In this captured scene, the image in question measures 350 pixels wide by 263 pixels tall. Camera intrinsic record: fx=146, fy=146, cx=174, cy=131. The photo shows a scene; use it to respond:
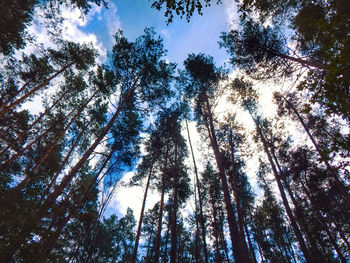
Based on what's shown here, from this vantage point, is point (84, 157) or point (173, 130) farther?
point (173, 130)

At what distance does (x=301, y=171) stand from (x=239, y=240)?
44.5 ft

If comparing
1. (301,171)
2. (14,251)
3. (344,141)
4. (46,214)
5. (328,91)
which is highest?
(301,171)

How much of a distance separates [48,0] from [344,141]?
11.8 meters

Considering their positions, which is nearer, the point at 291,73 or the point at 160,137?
the point at 291,73

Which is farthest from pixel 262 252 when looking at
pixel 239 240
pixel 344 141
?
pixel 344 141

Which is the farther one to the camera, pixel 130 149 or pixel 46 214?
pixel 130 149

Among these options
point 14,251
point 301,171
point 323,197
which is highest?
point 301,171

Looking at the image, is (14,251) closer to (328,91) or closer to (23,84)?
(328,91)

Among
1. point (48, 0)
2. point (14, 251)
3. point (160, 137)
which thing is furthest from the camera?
point (160, 137)

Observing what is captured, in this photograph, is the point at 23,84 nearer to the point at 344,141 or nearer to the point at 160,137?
the point at 160,137

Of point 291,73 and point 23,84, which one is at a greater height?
point 23,84

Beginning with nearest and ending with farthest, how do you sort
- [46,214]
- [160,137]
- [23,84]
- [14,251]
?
[14,251] → [46,214] → [23,84] → [160,137]

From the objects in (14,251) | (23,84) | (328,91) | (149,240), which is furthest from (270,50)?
(149,240)

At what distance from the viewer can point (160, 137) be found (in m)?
14.1
